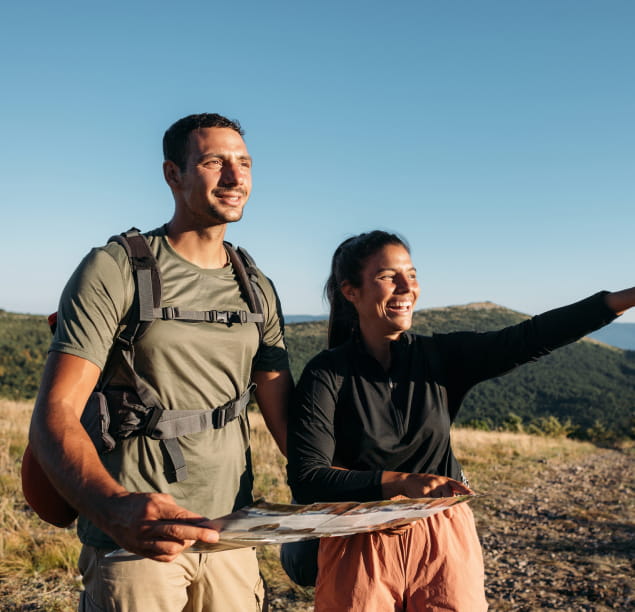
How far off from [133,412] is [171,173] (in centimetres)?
90

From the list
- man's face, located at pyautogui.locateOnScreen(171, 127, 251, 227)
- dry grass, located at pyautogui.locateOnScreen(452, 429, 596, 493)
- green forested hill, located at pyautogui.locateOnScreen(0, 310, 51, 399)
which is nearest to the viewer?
man's face, located at pyautogui.locateOnScreen(171, 127, 251, 227)

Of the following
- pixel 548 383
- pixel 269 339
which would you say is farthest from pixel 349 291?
pixel 548 383

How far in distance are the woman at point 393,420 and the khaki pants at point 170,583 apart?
1.05 ft

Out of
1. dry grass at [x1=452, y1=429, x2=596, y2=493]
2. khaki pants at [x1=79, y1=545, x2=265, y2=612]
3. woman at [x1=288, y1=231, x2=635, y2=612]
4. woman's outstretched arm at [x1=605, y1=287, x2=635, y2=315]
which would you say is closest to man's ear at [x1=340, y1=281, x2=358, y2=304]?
woman at [x1=288, y1=231, x2=635, y2=612]

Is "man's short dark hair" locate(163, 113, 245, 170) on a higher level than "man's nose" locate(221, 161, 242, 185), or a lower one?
higher

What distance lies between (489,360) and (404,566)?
755mm

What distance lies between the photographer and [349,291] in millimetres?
2303

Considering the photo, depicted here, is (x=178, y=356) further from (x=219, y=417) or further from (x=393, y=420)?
(x=393, y=420)

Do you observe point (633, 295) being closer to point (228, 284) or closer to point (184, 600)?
point (228, 284)

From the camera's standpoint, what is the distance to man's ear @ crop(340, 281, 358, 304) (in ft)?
7.48

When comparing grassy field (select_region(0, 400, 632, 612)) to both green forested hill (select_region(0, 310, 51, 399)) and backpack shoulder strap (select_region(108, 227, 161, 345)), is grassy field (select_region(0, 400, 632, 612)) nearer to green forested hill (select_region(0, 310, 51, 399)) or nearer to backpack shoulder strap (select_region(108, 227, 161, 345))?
backpack shoulder strap (select_region(108, 227, 161, 345))

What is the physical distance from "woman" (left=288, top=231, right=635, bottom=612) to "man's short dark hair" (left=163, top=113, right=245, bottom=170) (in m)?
0.70

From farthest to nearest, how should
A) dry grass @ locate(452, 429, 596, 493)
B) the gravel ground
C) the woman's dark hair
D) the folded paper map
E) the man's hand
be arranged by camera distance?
dry grass @ locate(452, 429, 596, 493)
the gravel ground
the woman's dark hair
the folded paper map
the man's hand

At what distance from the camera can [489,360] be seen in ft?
6.83
